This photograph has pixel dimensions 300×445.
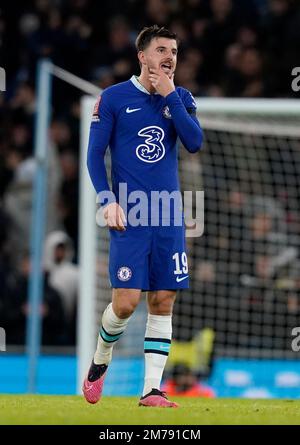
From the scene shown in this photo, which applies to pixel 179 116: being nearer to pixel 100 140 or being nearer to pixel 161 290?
pixel 100 140

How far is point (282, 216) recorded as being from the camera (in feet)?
44.2

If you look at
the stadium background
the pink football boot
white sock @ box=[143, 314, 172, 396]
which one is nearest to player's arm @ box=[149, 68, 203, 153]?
white sock @ box=[143, 314, 172, 396]

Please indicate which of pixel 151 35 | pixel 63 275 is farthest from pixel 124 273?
pixel 63 275

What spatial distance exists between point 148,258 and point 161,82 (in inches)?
41.2

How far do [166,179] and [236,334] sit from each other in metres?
6.62

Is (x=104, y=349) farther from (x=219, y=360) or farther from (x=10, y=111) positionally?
(x=10, y=111)

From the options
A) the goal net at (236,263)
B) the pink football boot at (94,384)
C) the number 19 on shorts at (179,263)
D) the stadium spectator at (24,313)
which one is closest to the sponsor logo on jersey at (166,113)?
the number 19 on shorts at (179,263)

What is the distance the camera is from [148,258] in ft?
23.4

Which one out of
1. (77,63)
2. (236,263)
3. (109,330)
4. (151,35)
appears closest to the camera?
(151,35)

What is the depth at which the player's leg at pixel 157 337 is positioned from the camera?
7188 mm

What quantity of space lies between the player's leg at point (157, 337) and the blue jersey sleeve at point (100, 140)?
0.77m

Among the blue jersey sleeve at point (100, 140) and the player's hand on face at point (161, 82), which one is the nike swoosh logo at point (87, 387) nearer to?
the blue jersey sleeve at point (100, 140)

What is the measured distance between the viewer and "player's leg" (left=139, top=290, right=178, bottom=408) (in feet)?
23.6
